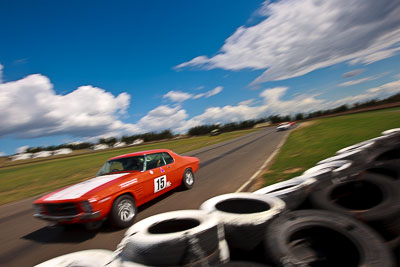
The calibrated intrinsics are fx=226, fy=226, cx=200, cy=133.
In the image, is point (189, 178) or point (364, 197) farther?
point (189, 178)

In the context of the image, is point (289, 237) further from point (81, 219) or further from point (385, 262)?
point (81, 219)

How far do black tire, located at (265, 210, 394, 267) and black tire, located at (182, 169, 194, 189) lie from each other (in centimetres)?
436

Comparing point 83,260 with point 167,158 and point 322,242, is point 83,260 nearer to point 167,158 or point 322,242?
point 322,242

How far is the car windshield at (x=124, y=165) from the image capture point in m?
5.36

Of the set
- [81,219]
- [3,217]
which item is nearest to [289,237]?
[81,219]

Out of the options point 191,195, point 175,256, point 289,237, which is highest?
point 175,256

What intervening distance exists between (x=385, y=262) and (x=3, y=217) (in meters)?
8.84

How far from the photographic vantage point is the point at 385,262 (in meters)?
1.76

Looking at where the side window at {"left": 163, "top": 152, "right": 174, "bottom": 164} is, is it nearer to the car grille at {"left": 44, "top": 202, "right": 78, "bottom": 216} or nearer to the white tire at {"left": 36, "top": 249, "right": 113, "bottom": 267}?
the car grille at {"left": 44, "top": 202, "right": 78, "bottom": 216}

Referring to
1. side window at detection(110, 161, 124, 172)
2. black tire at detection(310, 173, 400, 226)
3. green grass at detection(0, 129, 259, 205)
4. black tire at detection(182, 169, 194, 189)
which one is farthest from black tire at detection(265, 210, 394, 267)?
green grass at detection(0, 129, 259, 205)

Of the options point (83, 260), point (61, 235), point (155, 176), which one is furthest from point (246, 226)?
point (61, 235)

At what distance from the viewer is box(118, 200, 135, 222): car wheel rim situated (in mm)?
4294

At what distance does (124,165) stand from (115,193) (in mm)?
1321

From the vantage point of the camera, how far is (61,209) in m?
4.09
